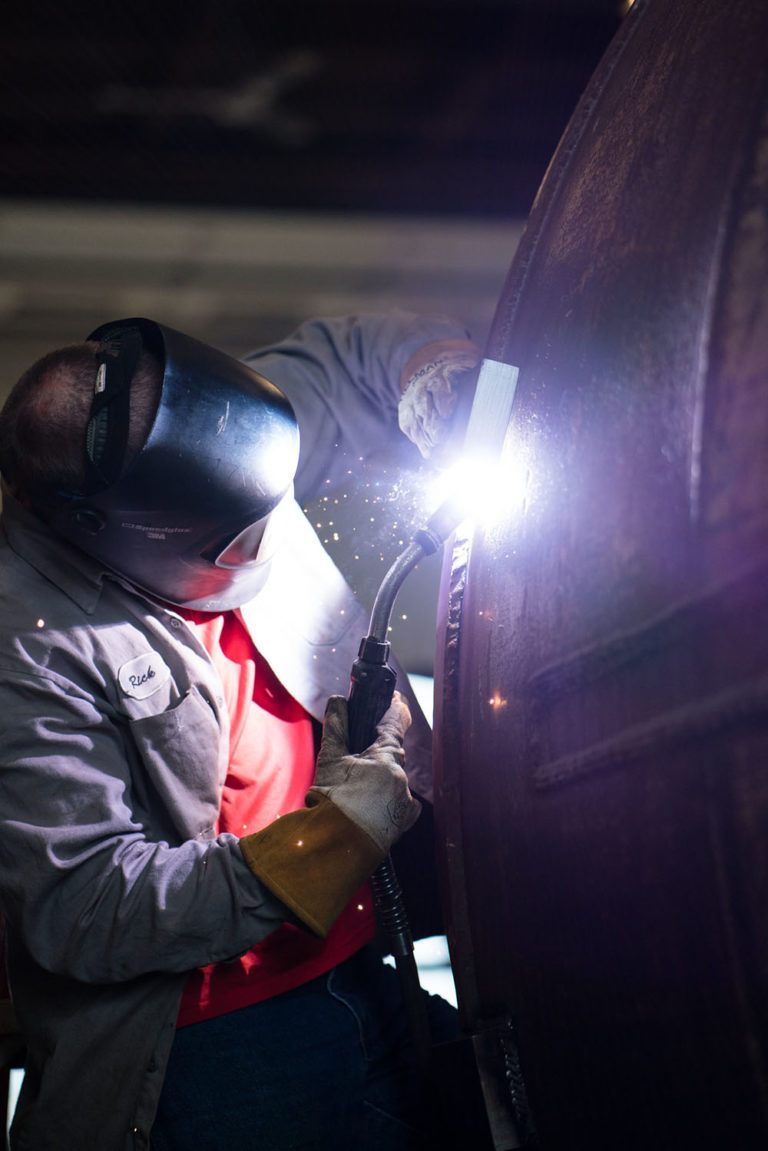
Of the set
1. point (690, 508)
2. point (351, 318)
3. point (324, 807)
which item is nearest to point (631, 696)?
point (690, 508)

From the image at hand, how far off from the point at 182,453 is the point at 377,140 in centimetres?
102

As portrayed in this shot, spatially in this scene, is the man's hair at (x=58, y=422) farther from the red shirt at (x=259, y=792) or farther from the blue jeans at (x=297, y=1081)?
the blue jeans at (x=297, y=1081)

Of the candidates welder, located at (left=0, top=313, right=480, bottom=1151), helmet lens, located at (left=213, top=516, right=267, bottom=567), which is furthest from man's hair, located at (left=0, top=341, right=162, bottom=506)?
helmet lens, located at (left=213, top=516, right=267, bottom=567)

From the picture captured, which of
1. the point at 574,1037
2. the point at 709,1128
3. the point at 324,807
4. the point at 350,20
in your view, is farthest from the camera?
the point at 350,20

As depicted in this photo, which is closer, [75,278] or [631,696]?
[631,696]

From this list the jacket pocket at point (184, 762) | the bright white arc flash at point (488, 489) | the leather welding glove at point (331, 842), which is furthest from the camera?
the jacket pocket at point (184, 762)

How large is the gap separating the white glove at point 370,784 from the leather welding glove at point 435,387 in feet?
1.54

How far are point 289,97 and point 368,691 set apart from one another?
119 centimetres

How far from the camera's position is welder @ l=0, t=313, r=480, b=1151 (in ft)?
3.17

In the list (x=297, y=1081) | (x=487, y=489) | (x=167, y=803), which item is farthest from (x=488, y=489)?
(x=297, y=1081)

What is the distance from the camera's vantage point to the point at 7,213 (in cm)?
177

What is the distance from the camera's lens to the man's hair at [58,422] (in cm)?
100

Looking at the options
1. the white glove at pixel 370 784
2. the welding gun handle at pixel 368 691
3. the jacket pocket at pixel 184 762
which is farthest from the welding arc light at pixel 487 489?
the jacket pocket at pixel 184 762

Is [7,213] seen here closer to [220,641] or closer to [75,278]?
[75,278]
